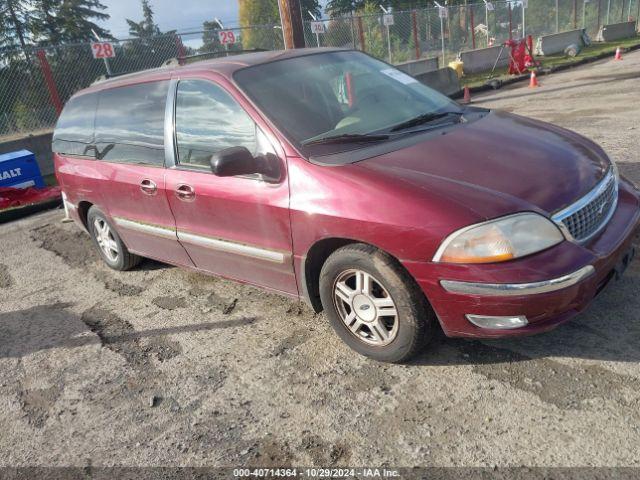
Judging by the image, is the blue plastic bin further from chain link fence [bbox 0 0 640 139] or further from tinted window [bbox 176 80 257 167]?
tinted window [bbox 176 80 257 167]

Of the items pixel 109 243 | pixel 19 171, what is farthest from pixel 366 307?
pixel 19 171

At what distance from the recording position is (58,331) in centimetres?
410

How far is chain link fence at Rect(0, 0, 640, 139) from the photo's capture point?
11.3m

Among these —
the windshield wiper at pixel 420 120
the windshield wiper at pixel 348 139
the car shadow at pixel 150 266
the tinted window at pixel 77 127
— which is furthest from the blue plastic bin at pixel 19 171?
the windshield wiper at pixel 420 120

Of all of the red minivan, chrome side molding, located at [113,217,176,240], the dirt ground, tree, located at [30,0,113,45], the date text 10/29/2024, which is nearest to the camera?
the date text 10/29/2024

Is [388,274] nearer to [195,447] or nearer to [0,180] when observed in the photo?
[195,447]

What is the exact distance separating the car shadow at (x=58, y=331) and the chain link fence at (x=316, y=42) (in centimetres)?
249

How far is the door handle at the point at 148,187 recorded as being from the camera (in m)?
3.93

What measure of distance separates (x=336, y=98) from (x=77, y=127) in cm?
279

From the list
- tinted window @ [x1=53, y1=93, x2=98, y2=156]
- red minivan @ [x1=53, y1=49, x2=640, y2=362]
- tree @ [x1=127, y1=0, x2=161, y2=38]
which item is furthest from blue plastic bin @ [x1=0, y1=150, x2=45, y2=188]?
tree @ [x1=127, y1=0, x2=161, y2=38]

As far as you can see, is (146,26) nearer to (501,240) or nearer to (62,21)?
(62,21)

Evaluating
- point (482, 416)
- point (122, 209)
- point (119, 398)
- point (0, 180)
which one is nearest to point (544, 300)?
point (482, 416)

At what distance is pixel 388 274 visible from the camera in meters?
2.72

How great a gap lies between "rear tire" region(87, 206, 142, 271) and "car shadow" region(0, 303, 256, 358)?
0.70 meters
